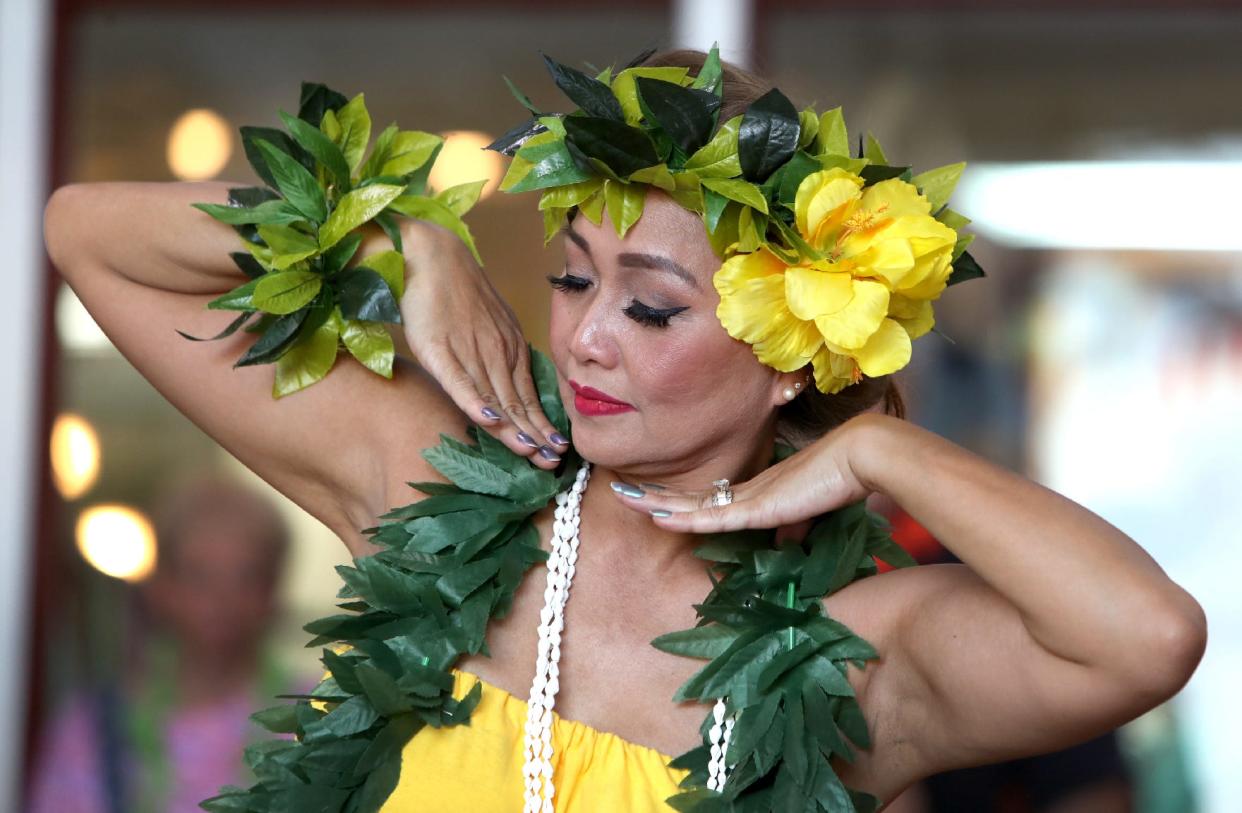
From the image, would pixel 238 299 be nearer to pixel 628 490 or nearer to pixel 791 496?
pixel 628 490

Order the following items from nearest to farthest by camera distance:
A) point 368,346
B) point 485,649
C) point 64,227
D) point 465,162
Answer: point 485,649 → point 368,346 → point 64,227 → point 465,162

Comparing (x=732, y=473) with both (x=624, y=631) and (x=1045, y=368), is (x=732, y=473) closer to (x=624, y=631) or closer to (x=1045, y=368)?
(x=624, y=631)

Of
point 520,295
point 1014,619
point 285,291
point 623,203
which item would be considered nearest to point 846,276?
point 623,203

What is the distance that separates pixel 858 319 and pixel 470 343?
0.52 m

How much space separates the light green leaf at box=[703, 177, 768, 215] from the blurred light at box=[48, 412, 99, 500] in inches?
97.3

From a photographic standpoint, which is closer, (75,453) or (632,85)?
(632,85)

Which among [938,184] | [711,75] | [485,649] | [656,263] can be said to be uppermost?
[711,75]

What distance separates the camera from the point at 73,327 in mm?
3662

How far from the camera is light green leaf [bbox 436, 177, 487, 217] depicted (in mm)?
1996

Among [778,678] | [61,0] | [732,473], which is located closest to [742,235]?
[732,473]

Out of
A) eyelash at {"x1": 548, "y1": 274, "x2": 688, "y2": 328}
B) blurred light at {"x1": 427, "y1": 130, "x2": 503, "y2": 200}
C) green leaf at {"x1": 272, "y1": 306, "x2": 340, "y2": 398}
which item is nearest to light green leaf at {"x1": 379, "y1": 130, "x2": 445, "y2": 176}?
green leaf at {"x1": 272, "y1": 306, "x2": 340, "y2": 398}

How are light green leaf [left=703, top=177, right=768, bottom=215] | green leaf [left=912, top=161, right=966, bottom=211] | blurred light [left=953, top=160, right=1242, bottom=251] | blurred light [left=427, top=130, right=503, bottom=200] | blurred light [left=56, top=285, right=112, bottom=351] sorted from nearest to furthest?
light green leaf [left=703, top=177, right=768, bottom=215], green leaf [left=912, top=161, right=966, bottom=211], blurred light [left=953, top=160, right=1242, bottom=251], blurred light [left=427, top=130, right=503, bottom=200], blurred light [left=56, top=285, right=112, bottom=351]

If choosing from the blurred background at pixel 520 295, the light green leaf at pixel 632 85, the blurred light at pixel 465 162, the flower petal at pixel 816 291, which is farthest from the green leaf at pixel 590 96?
the blurred light at pixel 465 162

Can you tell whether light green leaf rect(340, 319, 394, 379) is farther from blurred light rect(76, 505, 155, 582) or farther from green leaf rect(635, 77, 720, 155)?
blurred light rect(76, 505, 155, 582)
